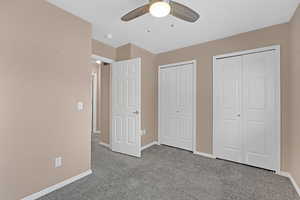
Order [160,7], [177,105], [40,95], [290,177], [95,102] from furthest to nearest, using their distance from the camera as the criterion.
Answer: [95,102] < [177,105] < [290,177] < [40,95] < [160,7]

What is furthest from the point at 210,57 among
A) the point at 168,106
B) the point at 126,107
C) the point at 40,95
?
the point at 40,95

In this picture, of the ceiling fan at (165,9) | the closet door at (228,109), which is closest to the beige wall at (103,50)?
the ceiling fan at (165,9)

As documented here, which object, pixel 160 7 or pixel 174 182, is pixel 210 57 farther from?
pixel 174 182

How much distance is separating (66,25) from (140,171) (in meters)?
2.59

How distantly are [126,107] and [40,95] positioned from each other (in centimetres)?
167

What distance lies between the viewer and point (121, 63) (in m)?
3.31

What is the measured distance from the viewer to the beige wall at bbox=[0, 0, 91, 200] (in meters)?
1.57

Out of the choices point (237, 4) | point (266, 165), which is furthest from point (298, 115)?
point (237, 4)

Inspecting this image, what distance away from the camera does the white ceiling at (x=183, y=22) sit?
1.96 m

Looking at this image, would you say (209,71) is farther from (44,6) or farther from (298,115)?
(44,6)

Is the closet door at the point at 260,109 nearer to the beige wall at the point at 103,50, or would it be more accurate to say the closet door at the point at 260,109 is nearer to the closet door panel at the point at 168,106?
the closet door panel at the point at 168,106

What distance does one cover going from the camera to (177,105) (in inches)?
144

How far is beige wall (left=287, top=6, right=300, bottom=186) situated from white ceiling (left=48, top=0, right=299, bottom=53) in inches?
12.9

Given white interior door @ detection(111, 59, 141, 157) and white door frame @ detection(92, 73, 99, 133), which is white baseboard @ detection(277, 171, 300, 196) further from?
white door frame @ detection(92, 73, 99, 133)
